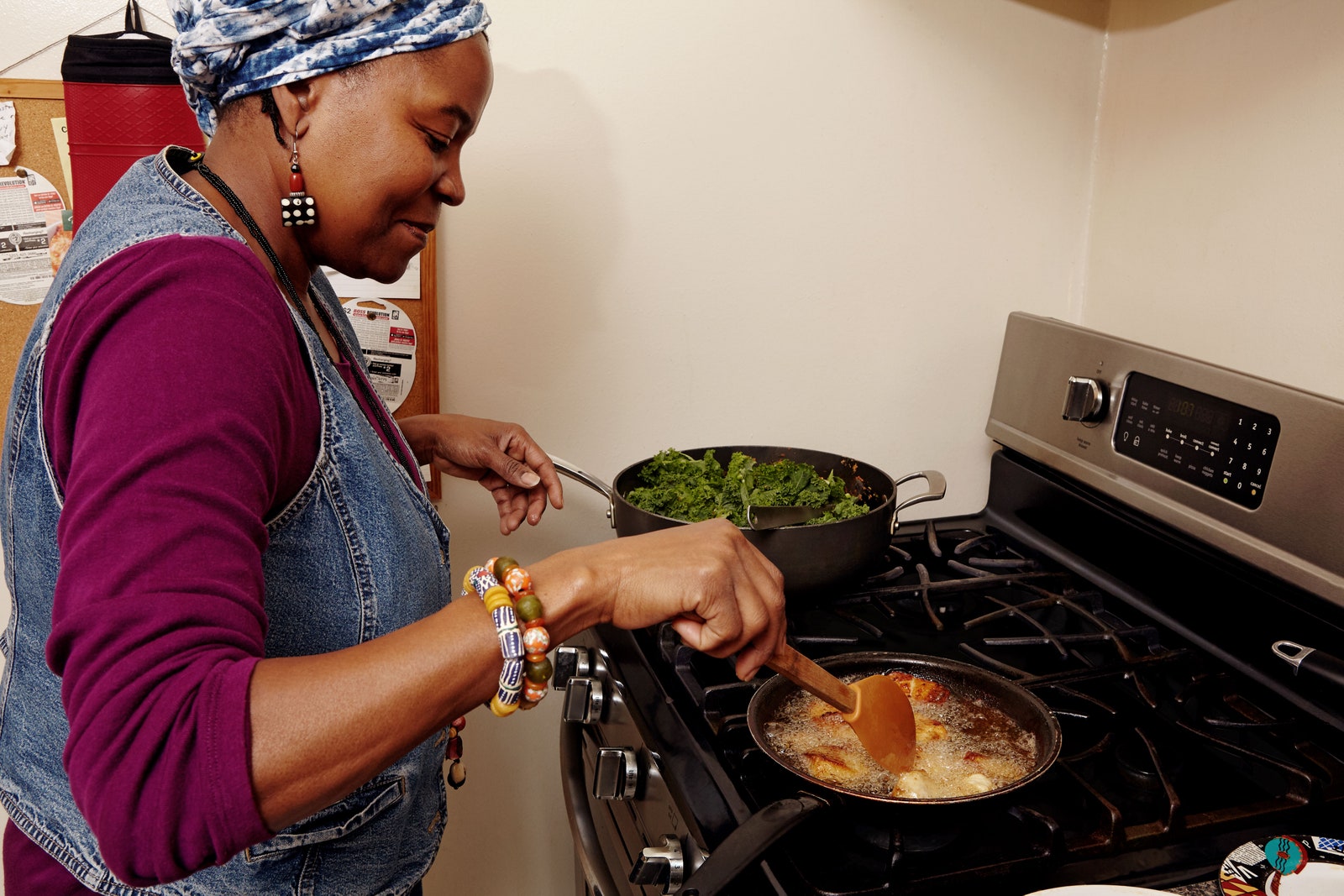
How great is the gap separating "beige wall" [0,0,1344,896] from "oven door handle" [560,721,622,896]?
27 centimetres

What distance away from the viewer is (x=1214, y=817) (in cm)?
84

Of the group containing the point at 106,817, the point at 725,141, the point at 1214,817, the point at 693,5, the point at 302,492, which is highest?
A: the point at 693,5

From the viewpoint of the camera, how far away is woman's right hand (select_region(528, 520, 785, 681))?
72 centimetres

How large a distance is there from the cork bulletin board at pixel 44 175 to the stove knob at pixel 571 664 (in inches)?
16.9

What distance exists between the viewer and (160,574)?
1.75ft

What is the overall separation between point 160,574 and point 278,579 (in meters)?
0.21

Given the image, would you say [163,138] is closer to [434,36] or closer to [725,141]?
[434,36]

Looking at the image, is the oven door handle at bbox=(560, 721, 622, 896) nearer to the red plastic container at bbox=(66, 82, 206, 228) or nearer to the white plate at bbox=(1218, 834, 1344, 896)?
the white plate at bbox=(1218, 834, 1344, 896)

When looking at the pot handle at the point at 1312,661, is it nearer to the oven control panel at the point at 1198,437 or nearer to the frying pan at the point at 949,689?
the oven control panel at the point at 1198,437

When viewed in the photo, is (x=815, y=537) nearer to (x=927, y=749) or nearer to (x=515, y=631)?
(x=927, y=749)

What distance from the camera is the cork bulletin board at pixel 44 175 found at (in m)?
1.23

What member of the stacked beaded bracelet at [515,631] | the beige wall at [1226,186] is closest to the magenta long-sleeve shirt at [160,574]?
the stacked beaded bracelet at [515,631]

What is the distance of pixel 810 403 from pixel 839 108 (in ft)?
1.54

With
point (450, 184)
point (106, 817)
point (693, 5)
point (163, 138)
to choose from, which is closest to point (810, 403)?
point (693, 5)
